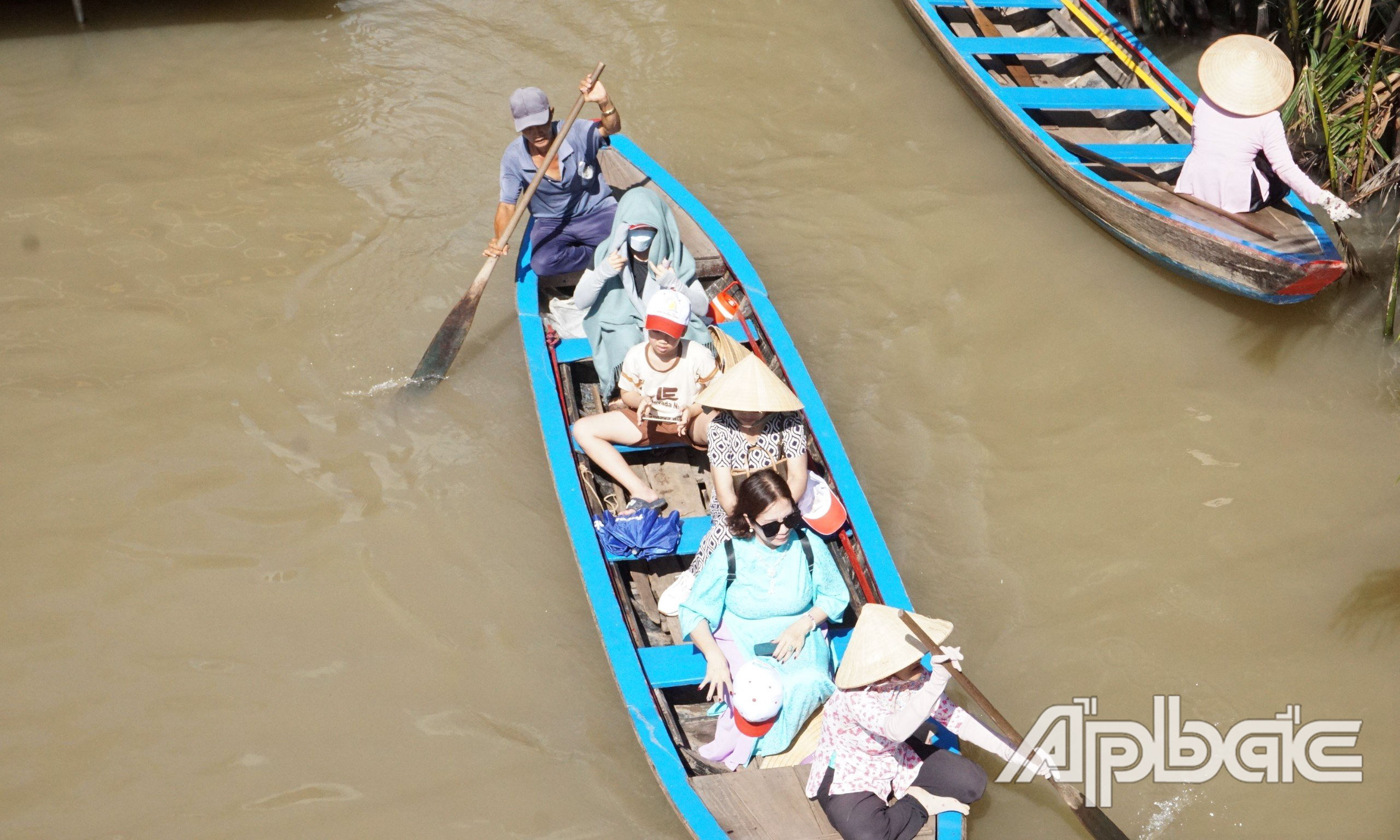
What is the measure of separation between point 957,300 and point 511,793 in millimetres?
4038

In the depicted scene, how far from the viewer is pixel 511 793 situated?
4512 millimetres

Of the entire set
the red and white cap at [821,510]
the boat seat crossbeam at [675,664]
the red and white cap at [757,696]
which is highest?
the red and white cap at [821,510]

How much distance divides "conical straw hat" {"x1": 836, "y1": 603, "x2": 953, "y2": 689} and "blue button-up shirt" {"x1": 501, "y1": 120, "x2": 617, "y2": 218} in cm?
319

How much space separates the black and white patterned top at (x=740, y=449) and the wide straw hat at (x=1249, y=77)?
11.6 feet

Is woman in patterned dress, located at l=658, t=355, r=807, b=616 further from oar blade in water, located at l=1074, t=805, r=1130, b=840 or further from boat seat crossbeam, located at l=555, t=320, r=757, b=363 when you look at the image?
oar blade in water, located at l=1074, t=805, r=1130, b=840

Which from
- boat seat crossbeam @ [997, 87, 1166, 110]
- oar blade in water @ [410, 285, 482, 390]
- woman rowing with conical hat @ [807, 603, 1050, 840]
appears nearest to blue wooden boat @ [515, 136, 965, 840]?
woman rowing with conical hat @ [807, 603, 1050, 840]

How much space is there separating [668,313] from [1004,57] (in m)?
4.87

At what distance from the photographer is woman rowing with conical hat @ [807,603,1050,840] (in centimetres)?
354

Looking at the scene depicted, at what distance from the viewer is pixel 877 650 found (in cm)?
355

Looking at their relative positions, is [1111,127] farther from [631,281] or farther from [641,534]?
[641,534]

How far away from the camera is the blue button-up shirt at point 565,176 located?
19.1ft

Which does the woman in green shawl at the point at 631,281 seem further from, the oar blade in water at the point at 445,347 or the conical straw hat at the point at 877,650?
the conical straw hat at the point at 877,650

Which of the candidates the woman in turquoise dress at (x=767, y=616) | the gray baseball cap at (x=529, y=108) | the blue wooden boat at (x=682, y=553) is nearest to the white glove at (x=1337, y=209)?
the blue wooden boat at (x=682, y=553)

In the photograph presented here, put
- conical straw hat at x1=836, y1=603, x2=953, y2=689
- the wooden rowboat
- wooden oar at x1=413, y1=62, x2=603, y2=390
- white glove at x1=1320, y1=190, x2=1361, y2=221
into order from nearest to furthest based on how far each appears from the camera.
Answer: conical straw hat at x1=836, y1=603, x2=953, y2=689 → white glove at x1=1320, y1=190, x2=1361, y2=221 → wooden oar at x1=413, y1=62, x2=603, y2=390 → the wooden rowboat
